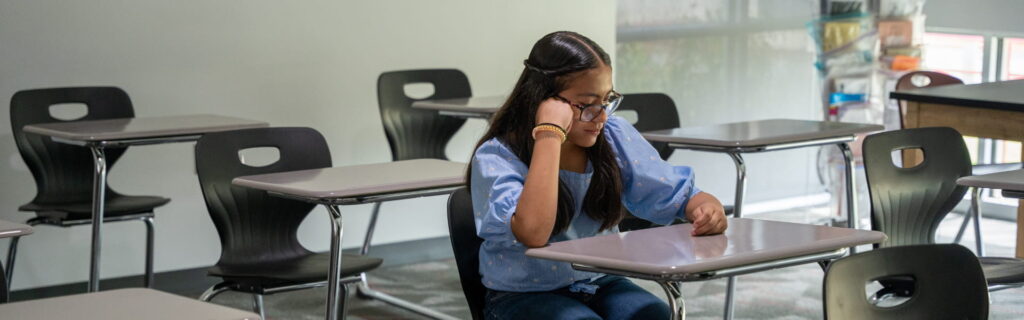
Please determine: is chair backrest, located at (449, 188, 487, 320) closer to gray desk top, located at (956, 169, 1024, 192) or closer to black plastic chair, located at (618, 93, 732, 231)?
gray desk top, located at (956, 169, 1024, 192)

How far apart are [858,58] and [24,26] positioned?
3.59m

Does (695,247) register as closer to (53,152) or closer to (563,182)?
(563,182)

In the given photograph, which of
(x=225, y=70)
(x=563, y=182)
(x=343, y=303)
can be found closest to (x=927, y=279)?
(x=563, y=182)

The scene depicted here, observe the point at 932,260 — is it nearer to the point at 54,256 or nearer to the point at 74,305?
the point at 74,305

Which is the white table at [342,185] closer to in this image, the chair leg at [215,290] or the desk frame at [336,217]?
the desk frame at [336,217]

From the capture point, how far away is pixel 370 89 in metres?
5.45

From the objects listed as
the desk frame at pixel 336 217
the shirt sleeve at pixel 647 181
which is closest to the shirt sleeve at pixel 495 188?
the shirt sleeve at pixel 647 181

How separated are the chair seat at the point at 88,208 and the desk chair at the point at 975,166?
270 cm

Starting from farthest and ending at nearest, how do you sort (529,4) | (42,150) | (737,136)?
(529,4)
(42,150)
(737,136)

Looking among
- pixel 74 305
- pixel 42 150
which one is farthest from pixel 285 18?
pixel 74 305

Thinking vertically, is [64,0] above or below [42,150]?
above

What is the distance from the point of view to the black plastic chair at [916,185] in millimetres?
3252

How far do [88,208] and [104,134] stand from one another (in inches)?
15.2

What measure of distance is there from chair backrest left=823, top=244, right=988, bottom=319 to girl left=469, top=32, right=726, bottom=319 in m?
0.48
